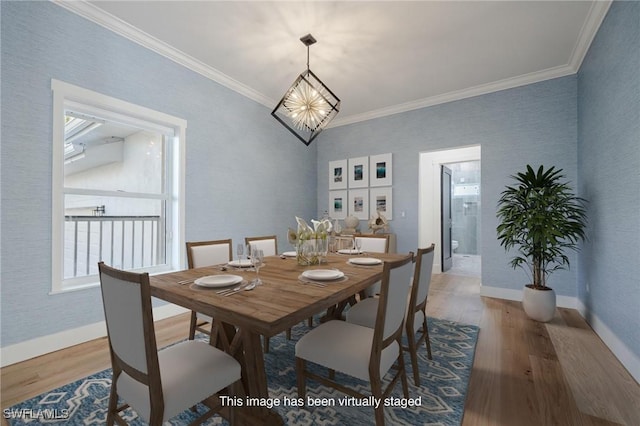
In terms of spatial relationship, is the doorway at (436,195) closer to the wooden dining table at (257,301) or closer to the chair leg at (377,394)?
the wooden dining table at (257,301)

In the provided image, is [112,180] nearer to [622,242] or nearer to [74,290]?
[74,290]

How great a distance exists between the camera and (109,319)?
1107 mm

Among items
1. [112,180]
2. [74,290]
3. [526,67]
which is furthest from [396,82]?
[74,290]

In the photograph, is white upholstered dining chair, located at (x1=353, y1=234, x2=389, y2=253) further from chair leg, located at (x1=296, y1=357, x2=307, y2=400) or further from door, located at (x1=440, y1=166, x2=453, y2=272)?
door, located at (x1=440, y1=166, x2=453, y2=272)

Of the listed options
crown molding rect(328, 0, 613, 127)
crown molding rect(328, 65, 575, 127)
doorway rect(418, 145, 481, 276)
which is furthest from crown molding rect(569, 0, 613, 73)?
doorway rect(418, 145, 481, 276)

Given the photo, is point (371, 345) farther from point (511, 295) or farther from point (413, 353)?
point (511, 295)

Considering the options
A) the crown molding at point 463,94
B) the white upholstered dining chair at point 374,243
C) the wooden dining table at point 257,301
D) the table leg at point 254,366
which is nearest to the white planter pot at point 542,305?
the white upholstered dining chair at point 374,243

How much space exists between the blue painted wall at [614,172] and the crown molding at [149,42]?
12.3ft

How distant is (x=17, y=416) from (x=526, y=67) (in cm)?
534

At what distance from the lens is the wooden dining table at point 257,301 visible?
103 centimetres

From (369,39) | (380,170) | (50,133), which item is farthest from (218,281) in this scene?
(380,170)

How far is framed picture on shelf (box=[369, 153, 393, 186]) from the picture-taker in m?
4.52

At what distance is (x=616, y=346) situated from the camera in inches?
83.0

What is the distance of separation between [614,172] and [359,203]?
315cm
